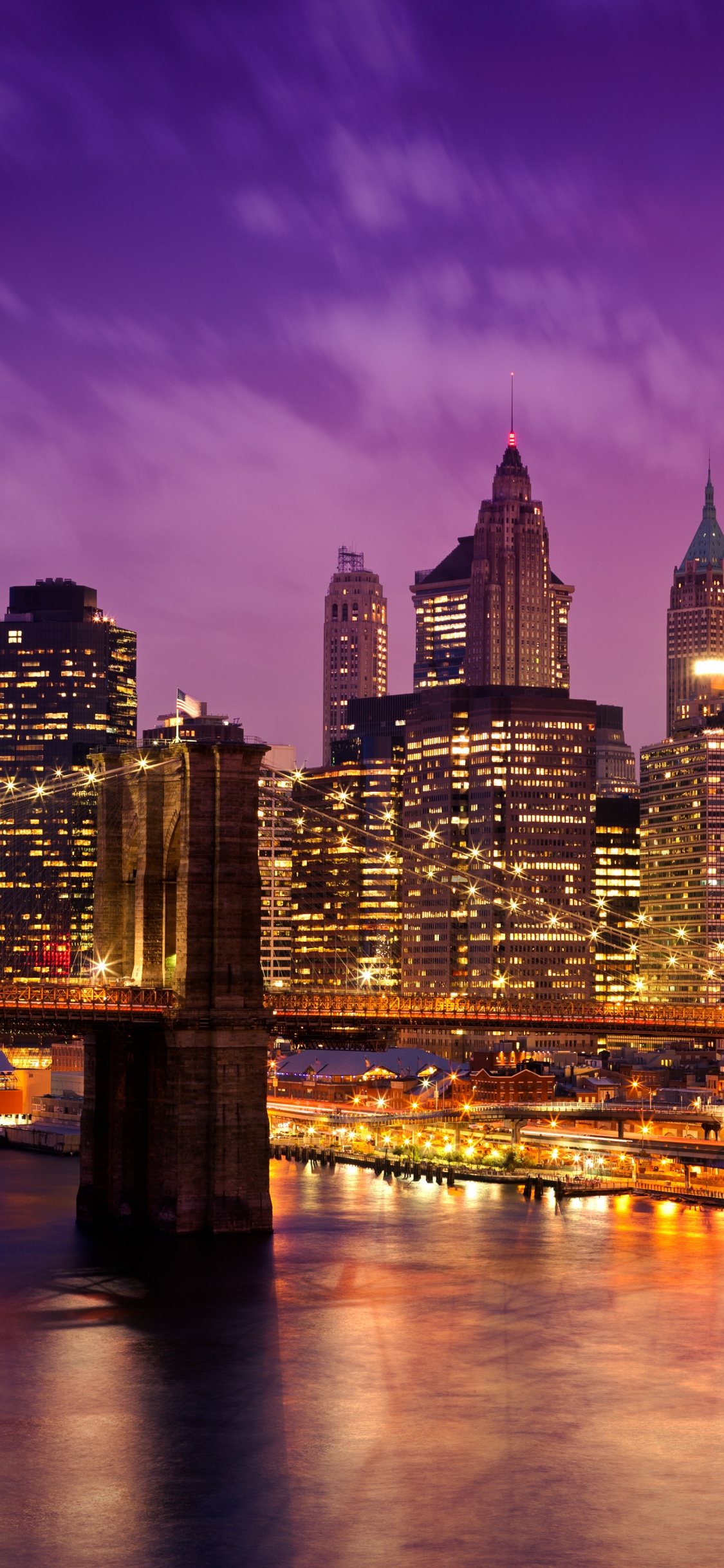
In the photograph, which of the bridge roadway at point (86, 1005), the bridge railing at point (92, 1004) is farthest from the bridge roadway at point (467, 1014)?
the bridge railing at point (92, 1004)

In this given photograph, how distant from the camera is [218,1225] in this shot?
75.2 meters

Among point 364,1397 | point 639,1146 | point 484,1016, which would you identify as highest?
point 484,1016

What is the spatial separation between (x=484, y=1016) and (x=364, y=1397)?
1529 inches

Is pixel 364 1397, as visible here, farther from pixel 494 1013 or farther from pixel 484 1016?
pixel 494 1013

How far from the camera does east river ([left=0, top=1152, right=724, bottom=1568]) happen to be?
43.7m

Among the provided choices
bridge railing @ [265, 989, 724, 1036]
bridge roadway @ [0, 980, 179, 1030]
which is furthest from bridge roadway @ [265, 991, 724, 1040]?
bridge roadway @ [0, 980, 179, 1030]

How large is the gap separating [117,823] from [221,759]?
1136 centimetres

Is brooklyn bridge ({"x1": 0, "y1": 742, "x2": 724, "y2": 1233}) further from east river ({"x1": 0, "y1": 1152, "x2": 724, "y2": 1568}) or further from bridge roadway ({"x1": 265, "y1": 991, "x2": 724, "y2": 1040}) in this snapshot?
bridge roadway ({"x1": 265, "y1": 991, "x2": 724, "y2": 1040})

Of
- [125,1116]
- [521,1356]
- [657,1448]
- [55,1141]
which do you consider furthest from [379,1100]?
[657,1448]

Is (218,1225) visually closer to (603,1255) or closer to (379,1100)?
(603,1255)

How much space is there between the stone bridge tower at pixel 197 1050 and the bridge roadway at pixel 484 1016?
356 inches

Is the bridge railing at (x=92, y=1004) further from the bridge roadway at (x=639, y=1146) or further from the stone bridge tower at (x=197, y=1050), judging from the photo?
the bridge roadway at (x=639, y=1146)

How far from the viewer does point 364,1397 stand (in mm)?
54625

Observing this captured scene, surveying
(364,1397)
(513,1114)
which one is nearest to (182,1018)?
(364,1397)
